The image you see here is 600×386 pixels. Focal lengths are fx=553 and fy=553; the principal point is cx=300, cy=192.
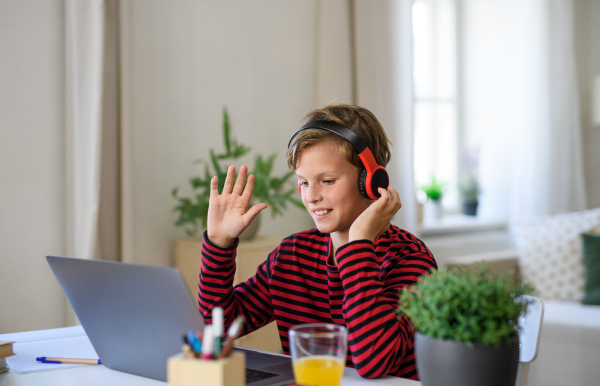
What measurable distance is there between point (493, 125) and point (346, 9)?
1548mm

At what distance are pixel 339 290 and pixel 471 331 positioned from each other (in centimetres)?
50

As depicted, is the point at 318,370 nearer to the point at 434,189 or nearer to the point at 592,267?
the point at 592,267

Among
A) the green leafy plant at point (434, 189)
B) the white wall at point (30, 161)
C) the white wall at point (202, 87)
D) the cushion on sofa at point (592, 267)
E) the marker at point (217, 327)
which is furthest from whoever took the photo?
the green leafy plant at point (434, 189)

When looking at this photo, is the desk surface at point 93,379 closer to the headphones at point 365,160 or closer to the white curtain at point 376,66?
the headphones at point 365,160

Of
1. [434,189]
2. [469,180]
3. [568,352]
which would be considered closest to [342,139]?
[568,352]

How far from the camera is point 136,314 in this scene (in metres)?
0.79

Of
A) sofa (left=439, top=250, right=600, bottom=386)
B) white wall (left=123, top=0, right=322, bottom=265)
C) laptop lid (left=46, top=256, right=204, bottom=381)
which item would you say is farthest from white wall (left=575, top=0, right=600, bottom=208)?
laptop lid (left=46, top=256, right=204, bottom=381)

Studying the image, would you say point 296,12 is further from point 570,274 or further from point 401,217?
point 570,274

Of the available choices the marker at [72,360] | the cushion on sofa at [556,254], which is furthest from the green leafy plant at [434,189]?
the marker at [72,360]

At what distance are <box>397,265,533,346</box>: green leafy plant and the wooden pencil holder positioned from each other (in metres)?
0.24

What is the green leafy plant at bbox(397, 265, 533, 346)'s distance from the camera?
65 cm

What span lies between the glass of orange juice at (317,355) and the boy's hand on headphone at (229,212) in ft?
1.39

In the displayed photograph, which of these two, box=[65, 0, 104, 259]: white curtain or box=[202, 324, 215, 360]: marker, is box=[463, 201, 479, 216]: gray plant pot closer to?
box=[65, 0, 104, 259]: white curtain

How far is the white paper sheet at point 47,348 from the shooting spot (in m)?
0.93
